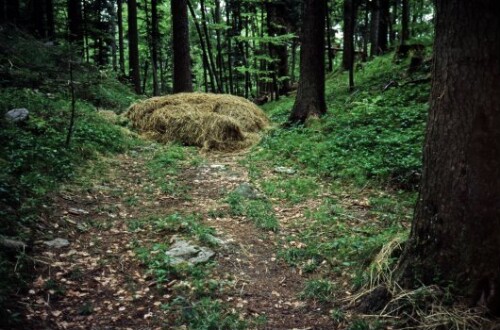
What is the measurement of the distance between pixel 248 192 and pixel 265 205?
58 cm

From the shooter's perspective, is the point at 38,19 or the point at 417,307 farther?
the point at 38,19

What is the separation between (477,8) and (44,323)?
413cm

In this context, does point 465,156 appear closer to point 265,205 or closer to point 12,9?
point 265,205

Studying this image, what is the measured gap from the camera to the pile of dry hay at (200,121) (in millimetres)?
9766


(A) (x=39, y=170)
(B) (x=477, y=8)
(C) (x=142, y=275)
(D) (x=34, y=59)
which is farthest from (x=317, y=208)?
(D) (x=34, y=59)

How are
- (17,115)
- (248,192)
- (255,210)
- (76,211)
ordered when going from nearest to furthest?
(76,211), (255,210), (248,192), (17,115)

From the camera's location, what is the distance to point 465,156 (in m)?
3.06

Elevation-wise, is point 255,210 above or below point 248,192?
below

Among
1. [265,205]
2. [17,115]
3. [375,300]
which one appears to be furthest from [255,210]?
[17,115]

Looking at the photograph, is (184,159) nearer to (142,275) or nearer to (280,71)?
(142,275)

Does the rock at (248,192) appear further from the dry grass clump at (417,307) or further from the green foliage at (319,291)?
the dry grass clump at (417,307)

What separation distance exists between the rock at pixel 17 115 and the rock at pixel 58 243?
376 centimetres

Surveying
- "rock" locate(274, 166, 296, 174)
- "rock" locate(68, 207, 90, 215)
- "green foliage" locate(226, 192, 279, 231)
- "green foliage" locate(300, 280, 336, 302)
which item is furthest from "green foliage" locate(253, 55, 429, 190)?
"rock" locate(68, 207, 90, 215)

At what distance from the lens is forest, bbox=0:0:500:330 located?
3.05 metres
